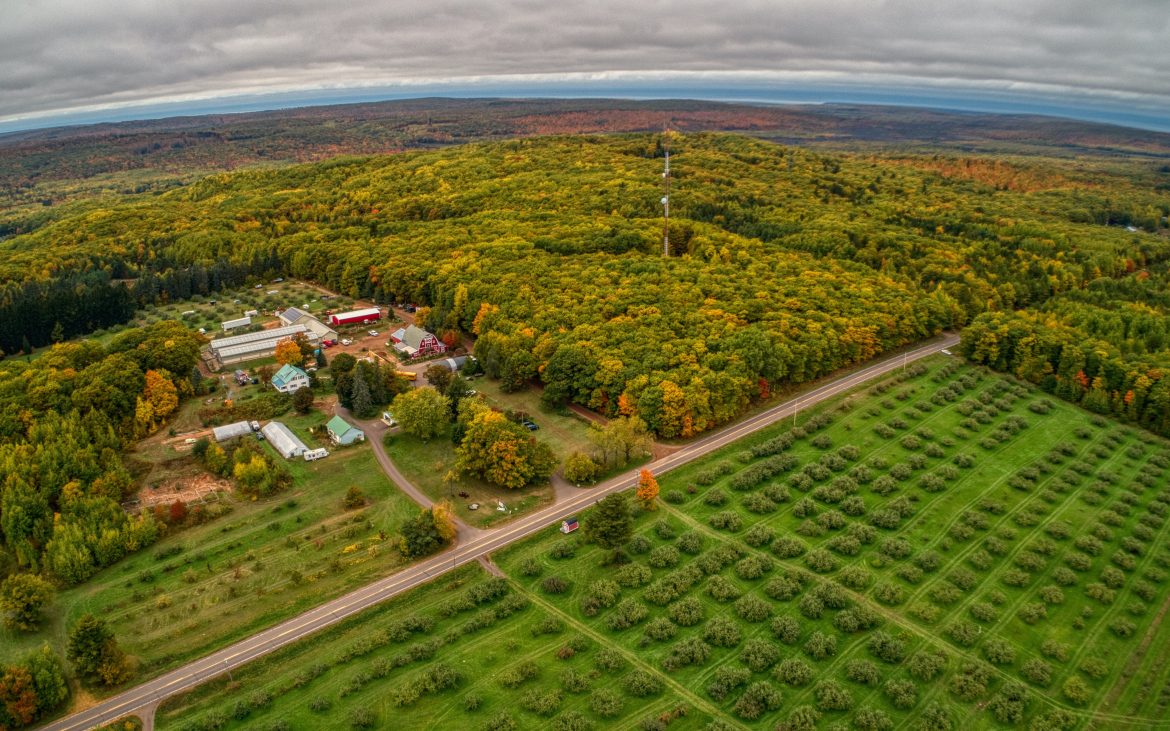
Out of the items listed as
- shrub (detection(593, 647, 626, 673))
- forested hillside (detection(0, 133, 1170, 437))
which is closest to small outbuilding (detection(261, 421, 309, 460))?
forested hillside (detection(0, 133, 1170, 437))

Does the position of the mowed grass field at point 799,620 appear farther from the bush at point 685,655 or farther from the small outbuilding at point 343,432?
the small outbuilding at point 343,432

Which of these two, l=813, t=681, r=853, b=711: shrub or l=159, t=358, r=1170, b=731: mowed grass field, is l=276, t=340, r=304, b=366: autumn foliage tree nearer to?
l=159, t=358, r=1170, b=731: mowed grass field

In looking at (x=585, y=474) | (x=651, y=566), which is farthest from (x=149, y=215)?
(x=651, y=566)

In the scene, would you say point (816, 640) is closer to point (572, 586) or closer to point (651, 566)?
point (651, 566)

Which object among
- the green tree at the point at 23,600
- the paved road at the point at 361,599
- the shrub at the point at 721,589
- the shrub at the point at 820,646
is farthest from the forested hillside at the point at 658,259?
the green tree at the point at 23,600

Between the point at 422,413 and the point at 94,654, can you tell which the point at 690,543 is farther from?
the point at 94,654

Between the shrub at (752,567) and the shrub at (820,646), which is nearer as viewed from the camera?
the shrub at (820,646)
